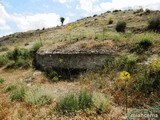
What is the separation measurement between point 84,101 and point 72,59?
7.00 m

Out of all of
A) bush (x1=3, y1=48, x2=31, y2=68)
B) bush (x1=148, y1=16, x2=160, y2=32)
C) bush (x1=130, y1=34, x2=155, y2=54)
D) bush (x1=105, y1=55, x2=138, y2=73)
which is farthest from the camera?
bush (x1=148, y1=16, x2=160, y2=32)

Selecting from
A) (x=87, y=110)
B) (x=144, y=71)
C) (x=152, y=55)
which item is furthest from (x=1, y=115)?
(x=152, y=55)

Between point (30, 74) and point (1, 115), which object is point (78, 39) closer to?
point (30, 74)

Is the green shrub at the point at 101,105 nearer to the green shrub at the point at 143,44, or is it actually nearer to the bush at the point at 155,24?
the green shrub at the point at 143,44

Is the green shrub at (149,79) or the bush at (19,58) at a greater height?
the green shrub at (149,79)

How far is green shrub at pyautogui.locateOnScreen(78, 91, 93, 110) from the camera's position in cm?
840

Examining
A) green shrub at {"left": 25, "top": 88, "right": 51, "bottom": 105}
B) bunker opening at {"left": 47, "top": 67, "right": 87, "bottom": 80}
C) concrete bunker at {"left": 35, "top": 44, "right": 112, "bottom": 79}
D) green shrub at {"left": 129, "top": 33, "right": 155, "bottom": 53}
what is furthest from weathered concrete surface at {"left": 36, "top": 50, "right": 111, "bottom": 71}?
green shrub at {"left": 25, "top": 88, "right": 51, "bottom": 105}

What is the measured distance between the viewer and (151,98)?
30.3ft

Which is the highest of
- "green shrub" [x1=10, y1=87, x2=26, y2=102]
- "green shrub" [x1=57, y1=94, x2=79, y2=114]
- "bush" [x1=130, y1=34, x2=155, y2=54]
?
"bush" [x1=130, y1=34, x2=155, y2=54]

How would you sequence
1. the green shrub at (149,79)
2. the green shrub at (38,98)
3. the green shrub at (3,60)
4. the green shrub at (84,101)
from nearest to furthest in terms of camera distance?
the green shrub at (84,101), the green shrub at (38,98), the green shrub at (149,79), the green shrub at (3,60)

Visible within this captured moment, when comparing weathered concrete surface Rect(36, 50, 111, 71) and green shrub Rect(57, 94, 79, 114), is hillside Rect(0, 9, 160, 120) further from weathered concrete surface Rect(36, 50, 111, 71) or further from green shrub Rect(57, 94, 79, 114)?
weathered concrete surface Rect(36, 50, 111, 71)

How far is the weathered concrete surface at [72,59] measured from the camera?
14.1 meters

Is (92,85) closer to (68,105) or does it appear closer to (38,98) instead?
(38,98)

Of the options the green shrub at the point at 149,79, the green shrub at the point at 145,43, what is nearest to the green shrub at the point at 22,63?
the green shrub at the point at 145,43
